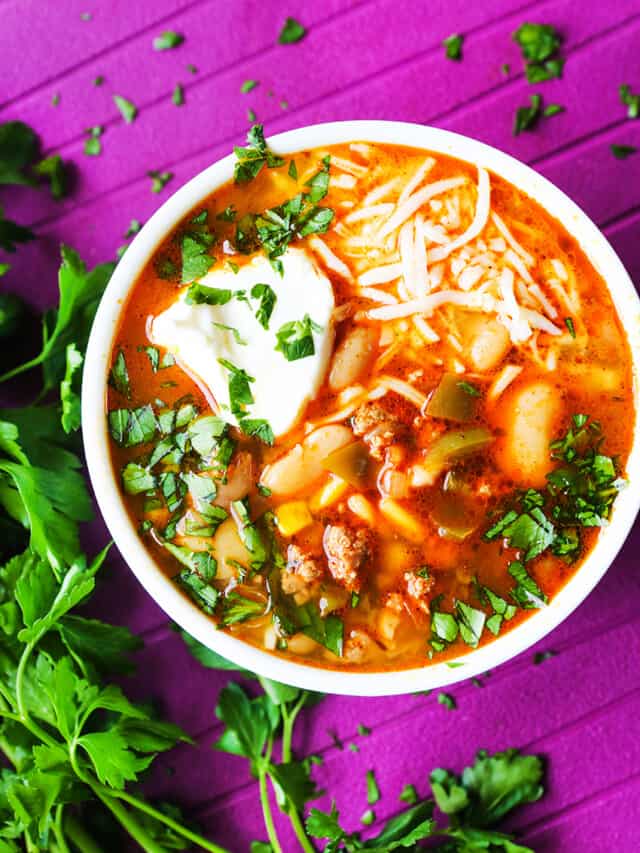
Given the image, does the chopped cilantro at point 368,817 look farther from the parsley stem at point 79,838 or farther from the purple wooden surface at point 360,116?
the parsley stem at point 79,838


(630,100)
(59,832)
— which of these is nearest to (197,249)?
(630,100)

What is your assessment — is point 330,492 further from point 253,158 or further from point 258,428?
point 253,158

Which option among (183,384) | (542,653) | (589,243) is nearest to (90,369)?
(183,384)

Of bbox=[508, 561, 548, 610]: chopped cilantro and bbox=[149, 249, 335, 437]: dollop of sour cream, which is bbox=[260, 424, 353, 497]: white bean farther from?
bbox=[508, 561, 548, 610]: chopped cilantro

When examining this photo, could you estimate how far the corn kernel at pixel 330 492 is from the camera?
85.1 inches

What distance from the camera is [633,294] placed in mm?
2113

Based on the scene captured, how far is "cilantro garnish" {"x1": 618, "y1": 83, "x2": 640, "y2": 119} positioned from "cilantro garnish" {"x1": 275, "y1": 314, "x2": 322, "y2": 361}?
3.46 ft

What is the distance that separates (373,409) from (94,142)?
112 centimetres

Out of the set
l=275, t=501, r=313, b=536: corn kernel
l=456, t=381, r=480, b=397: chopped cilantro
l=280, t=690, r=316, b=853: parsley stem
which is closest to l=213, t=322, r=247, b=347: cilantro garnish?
l=275, t=501, r=313, b=536: corn kernel

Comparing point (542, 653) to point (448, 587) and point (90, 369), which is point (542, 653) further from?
point (90, 369)

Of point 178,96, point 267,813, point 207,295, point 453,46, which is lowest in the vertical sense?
point 267,813

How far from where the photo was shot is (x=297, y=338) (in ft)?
6.90

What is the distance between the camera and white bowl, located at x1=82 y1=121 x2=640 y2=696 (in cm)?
213

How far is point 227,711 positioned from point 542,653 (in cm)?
81
